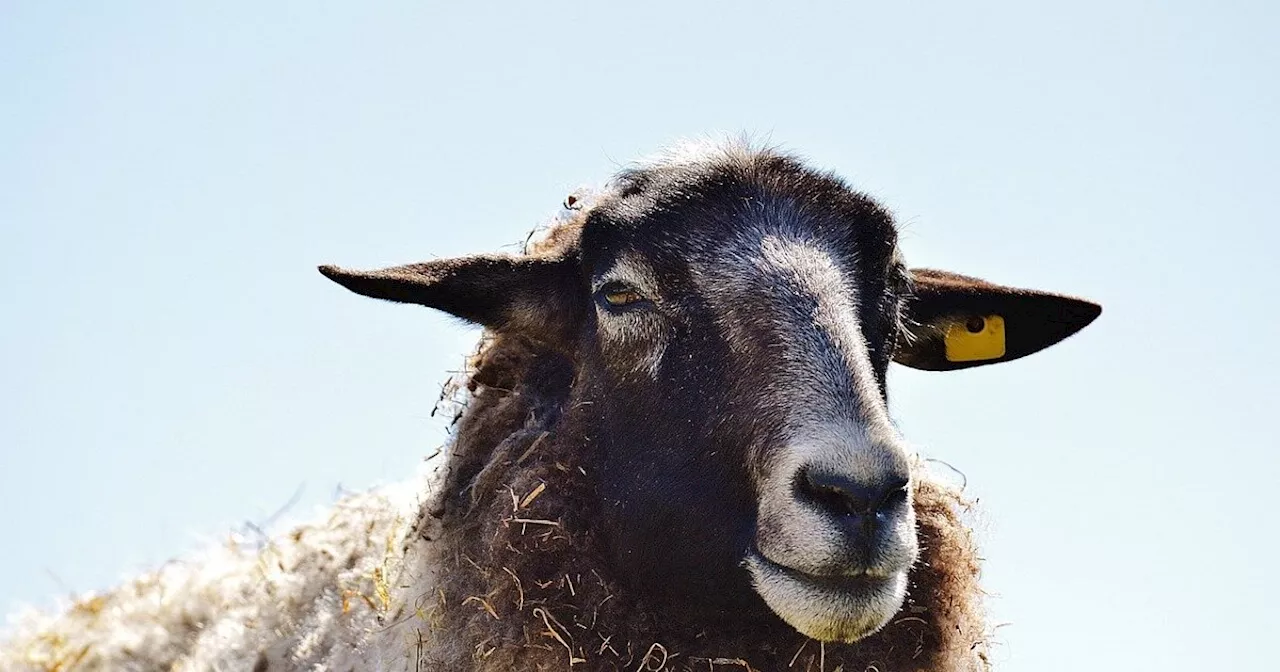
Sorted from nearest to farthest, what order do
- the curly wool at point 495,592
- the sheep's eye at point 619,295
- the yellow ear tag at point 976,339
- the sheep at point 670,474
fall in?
1. the sheep at point 670,474
2. the curly wool at point 495,592
3. the sheep's eye at point 619,295
4. the yellow ear tag at point 976,339

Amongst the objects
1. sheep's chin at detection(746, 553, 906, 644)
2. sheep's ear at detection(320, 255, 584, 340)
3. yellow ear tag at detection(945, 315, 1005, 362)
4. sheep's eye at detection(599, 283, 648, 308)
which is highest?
sheep's ear at detection(320, 255, 584, 340)

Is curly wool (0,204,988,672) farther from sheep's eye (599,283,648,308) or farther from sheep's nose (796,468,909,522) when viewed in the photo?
sheep's nose (796,468,909,522)

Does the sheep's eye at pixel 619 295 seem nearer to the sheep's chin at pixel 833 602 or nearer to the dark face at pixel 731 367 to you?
the dark face at pixel 731 367

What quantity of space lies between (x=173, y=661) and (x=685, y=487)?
297cm

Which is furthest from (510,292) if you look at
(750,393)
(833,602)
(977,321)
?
(977,321)

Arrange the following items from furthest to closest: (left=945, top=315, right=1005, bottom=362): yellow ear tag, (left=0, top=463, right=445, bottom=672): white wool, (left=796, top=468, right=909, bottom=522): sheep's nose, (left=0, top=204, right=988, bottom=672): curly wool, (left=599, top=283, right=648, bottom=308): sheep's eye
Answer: (left=945, top=315, right=1005, bottom=362): yellow ear tag
(left=0, top=463, right=445, bottom=672): white wool
(left=599, top=283, right=648, bottom=308): sheep's eye
(left=0, top=204, right=988, bottom=672): curly wool
(left=796, top=468, right=909, bottom=522): sheep's nose

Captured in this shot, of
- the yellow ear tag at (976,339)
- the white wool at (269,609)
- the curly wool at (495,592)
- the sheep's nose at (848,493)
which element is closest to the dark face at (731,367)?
the sheep's nose at (848,493)

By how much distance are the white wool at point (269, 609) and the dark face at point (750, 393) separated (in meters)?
1.09

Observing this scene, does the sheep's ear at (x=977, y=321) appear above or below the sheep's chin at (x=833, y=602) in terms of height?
above

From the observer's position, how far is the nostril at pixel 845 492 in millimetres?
4277

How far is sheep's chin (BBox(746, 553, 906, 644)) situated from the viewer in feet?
14.3

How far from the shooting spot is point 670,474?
16.1 ft

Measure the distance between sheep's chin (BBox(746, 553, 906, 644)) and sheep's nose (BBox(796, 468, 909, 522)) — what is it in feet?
0.76

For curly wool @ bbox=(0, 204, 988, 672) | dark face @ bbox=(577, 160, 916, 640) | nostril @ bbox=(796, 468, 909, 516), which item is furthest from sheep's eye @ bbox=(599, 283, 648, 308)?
nostril @ bbox=(796, 468, 909, 516)
